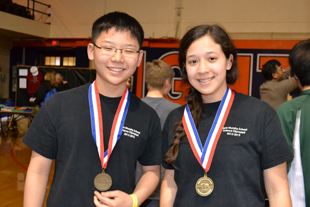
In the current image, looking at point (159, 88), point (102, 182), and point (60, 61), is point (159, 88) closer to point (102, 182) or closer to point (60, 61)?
point (102, 182)

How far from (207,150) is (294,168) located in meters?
0.62

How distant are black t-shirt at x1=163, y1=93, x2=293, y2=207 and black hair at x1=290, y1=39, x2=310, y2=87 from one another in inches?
19.6

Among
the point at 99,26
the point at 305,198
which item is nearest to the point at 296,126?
the point at 305,198

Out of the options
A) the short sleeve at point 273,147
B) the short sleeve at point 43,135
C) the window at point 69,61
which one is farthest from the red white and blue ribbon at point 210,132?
the window at point 69,61

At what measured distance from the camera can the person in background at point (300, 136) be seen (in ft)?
5.29

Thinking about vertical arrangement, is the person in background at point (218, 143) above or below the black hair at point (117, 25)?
below

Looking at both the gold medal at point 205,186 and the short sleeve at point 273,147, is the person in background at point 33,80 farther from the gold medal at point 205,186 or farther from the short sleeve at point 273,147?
the short sleeve at point 273,147

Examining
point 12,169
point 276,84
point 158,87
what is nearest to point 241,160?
point 158,87

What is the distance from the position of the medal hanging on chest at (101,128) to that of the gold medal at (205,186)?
1.47 feet

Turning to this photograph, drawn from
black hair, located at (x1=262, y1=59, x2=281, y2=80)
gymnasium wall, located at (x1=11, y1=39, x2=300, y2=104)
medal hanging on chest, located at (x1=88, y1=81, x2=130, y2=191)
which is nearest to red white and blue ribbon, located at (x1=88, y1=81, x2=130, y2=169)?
medal hanging on chest, located at (x1=88, y1=81, x2=130, y2=191)

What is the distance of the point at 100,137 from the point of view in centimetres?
150

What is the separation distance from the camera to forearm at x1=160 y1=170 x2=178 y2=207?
4.91ft

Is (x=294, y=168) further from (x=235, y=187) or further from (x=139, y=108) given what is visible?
(x=139, y=108)

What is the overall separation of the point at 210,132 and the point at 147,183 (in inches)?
18.5
